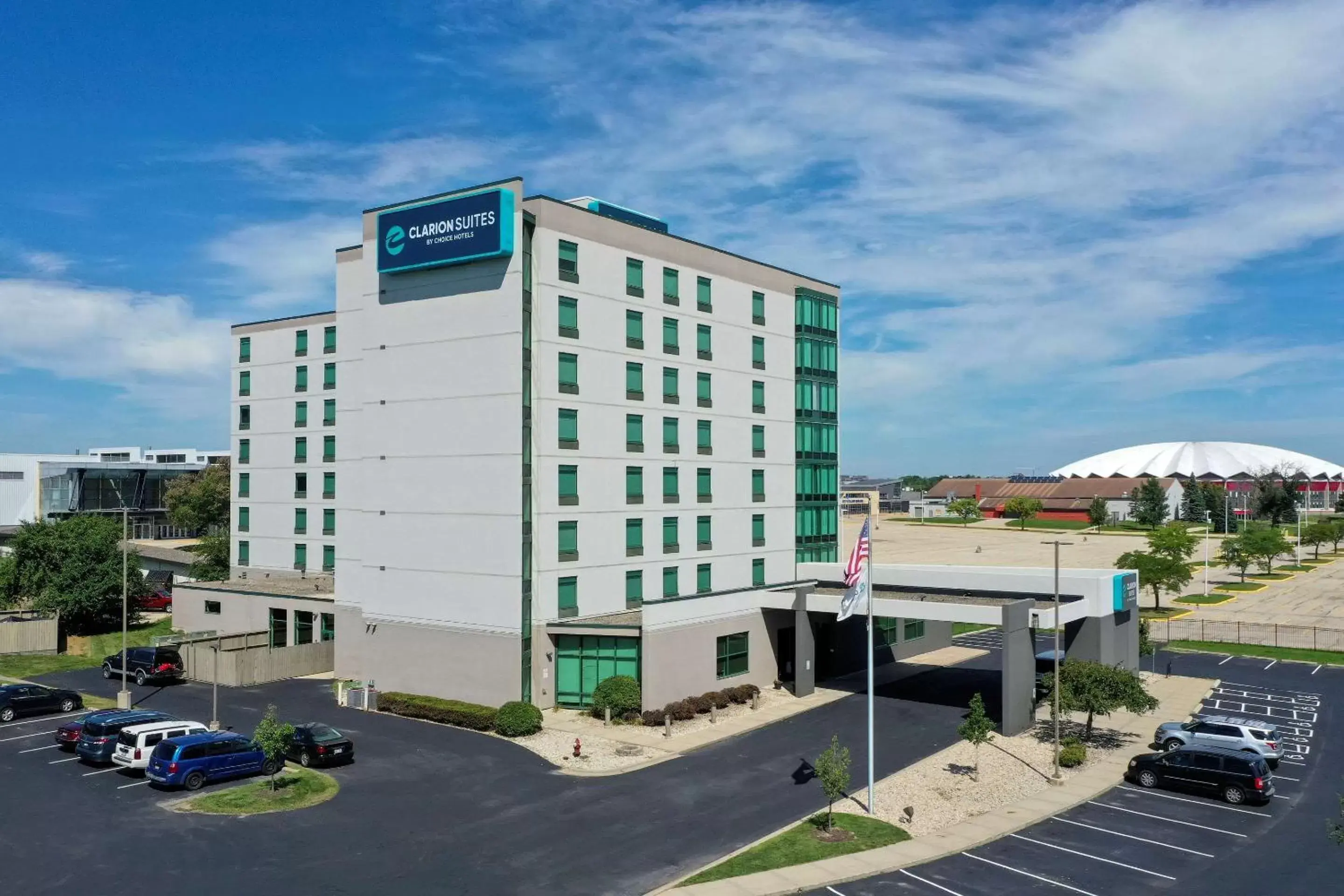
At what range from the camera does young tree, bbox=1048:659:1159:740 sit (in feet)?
137

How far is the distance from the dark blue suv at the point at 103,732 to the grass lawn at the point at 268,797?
21.8ft

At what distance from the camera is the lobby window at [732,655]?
5228cm

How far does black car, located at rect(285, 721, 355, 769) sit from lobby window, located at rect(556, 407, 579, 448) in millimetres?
18101

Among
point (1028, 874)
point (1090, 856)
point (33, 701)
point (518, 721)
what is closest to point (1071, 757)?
point (1090, 856)

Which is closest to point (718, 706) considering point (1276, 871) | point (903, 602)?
point (903, 602)

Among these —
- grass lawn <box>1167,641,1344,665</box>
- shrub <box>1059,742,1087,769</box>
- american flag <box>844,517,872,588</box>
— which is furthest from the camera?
grass lawn <box>1167,641,1344,665</box>

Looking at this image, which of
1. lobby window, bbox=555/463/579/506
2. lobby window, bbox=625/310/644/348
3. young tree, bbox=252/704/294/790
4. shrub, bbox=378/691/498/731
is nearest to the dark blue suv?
young tree, bbox=252/704/294/790

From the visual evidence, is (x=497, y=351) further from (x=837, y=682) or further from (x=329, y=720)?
(x=837, y=682)

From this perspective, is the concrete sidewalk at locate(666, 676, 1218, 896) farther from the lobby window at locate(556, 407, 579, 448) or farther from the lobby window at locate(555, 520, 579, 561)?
the lobby window at locate(556, 407, 579, 448)

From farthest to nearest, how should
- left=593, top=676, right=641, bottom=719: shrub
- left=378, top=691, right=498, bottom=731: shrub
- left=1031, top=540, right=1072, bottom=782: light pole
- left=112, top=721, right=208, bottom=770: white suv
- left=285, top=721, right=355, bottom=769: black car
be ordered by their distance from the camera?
left=593, top=676, right=641, bottom=719: shrub → left=378, top=691, right=498, bottom=731: shrub → left=285, top=721, right=355, bottom=769: black car → left=1031, top=540, right=1072, bottom=782: light pole → left=112, top=721, right=208, bottom=770: white suv

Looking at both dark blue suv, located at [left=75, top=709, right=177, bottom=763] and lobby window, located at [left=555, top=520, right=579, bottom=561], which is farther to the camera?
lobby window, located at [left=555, top=520, right=579, bottom=561]

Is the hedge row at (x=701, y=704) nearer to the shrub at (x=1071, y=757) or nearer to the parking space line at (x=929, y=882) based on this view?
the shrub at (x=1071, y=757)

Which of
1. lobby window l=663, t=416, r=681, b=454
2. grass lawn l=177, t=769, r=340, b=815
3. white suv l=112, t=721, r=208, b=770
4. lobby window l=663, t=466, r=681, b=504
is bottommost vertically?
grass lawn l=177, t=769, r=340, b=815

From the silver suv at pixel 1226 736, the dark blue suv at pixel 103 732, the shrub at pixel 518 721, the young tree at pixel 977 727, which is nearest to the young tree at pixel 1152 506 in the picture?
the silver suv at pixel 1226 736
